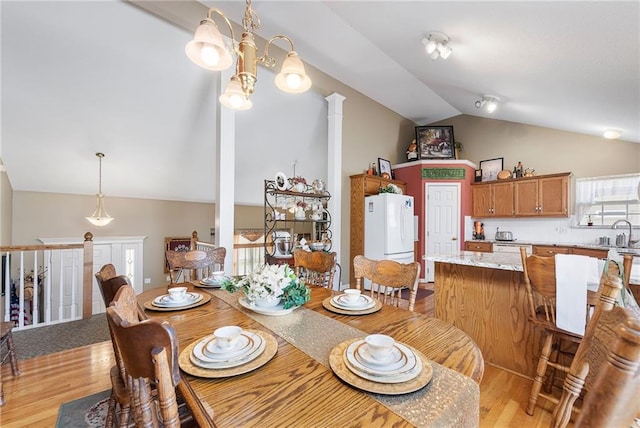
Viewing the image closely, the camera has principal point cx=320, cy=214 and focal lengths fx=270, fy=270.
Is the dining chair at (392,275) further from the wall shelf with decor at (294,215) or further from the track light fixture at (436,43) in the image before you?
the track light fixture at (436,43)

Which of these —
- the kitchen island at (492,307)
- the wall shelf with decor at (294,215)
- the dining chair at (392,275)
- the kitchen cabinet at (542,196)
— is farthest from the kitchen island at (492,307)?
the kitchen cabinet at (542,196)

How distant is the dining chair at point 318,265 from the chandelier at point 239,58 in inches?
46.9

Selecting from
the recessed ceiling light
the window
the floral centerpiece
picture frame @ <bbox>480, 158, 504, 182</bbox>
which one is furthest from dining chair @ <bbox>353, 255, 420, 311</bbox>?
picture frame @ <bbox>480, 158, 504, 182</bbox>

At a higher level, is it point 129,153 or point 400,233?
point 129,153

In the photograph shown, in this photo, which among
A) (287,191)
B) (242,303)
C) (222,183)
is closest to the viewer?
(242,303)

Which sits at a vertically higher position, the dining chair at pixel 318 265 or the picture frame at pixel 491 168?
the picture frame at pixel 491 168

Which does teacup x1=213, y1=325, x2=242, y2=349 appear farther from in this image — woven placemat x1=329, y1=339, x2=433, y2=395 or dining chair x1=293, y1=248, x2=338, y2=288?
dining chair x1=293, y1=248, x2=338, y2=288

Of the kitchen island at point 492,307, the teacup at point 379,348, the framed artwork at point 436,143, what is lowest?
the kitchen island at point 492,307

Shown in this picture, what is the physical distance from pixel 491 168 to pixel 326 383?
18.4 feet

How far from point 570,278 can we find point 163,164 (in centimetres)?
515

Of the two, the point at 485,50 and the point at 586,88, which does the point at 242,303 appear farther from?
the point at 586,88

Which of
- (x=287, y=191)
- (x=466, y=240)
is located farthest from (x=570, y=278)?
(x=466, y=240)

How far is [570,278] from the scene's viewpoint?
1.52 meters

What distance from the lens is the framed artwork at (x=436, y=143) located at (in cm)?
531
